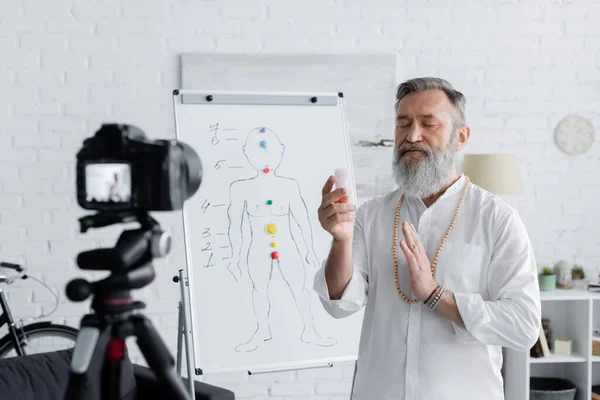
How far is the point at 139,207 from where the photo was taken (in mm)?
930

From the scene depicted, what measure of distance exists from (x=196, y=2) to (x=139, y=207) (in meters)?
2.43

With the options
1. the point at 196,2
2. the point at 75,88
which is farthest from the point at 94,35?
the point at 196,2

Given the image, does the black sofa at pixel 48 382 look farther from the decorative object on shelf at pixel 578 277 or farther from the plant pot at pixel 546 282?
the decorative object on shelf at pixel 578 277

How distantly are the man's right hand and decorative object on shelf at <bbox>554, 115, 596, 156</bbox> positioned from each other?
7.27 ft

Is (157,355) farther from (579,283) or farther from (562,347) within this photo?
(579,283)

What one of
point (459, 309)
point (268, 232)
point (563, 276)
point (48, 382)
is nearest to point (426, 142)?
point (459, 309)

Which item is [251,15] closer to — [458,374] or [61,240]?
[61,240]

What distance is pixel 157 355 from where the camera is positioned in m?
0.92

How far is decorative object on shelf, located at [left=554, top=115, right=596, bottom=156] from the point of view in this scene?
3418 mm

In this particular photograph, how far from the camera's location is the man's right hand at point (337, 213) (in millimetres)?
1581

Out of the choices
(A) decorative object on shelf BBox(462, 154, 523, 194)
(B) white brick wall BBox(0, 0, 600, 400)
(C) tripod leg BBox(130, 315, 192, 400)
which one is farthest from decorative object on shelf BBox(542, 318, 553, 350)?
(C) tripod leg BBox(130, 315, 192, 400)

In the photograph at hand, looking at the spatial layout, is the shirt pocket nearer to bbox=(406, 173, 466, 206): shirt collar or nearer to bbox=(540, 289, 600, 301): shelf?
bbox=(406, 173, 466, 206): shirt collar

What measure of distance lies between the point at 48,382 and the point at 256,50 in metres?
1.77

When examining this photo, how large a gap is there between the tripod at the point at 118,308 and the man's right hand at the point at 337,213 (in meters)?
0.68
